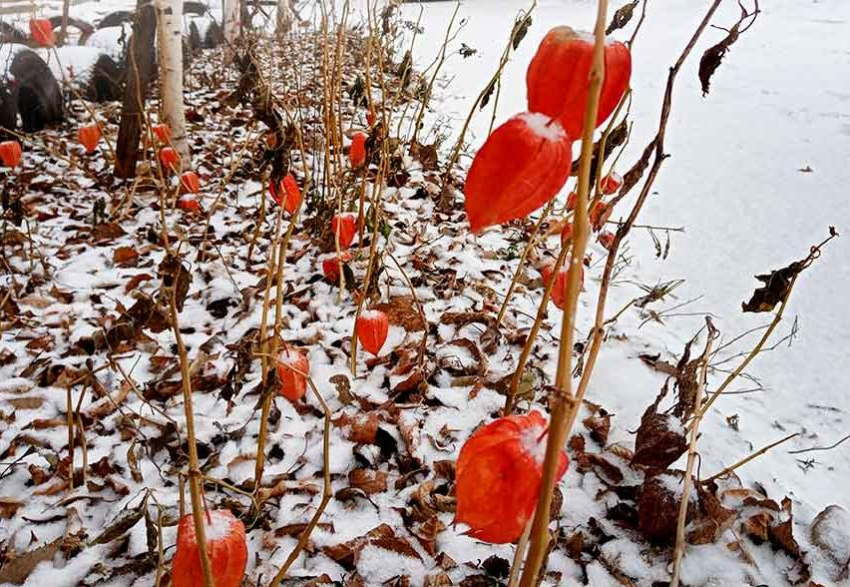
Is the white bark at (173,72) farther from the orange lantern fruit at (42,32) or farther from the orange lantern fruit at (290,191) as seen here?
the orange lantern fruit at (42,32)

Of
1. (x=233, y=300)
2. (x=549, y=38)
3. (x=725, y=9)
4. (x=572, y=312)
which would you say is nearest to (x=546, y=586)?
(x=572, y=312)

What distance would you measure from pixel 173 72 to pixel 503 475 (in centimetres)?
384

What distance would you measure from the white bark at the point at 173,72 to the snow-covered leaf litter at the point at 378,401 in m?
0.81

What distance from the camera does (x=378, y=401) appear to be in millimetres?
2002

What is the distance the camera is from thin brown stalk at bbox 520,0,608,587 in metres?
0.51

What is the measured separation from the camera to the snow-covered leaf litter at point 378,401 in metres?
1.49

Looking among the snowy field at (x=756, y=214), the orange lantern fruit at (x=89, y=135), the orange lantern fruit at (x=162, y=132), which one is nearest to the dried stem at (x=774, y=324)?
the snowy field at (x=756, y=214)

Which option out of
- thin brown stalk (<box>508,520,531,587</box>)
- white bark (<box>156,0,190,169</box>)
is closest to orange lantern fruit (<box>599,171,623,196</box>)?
thin brown stalk (<box>508,520,531,587</box>)

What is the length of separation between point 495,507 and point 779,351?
257 cm

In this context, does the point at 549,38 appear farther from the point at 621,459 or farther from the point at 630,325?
the point at 630,325

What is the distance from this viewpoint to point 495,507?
2.25 ft

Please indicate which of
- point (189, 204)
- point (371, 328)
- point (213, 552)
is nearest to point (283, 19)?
point (189, 204)

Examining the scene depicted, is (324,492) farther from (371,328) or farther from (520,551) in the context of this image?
(371,328)

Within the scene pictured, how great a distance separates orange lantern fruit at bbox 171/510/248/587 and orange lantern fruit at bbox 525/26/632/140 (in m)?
0.81
